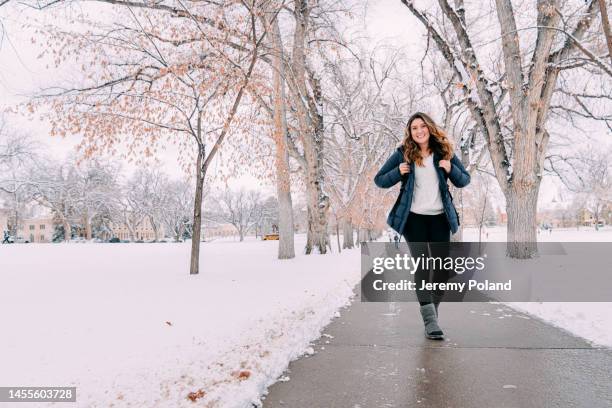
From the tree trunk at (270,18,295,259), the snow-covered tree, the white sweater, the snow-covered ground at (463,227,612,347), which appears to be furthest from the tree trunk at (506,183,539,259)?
the white sweater

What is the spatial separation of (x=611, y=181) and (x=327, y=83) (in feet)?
146

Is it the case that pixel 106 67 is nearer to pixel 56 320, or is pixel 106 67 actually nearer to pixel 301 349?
pixel 56 320

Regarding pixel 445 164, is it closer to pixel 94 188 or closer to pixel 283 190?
pixel 283 190

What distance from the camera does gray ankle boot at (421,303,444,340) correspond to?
150 inches

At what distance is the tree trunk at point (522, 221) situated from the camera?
1002cm

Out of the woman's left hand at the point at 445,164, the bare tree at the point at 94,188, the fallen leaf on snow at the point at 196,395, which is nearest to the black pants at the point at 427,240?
the woman's left hand at the point at 445,164

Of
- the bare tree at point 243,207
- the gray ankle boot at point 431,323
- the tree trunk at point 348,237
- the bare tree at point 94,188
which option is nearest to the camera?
the gray ankle boot at point 431,323

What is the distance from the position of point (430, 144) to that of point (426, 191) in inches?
18.6

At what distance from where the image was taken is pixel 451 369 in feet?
9.72

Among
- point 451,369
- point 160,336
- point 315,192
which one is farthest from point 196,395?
point 315,192

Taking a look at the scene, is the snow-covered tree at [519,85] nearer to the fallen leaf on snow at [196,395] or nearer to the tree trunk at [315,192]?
the tree trunk at [315,192]

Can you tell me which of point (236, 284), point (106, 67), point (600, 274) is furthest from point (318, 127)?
point (600, 274)

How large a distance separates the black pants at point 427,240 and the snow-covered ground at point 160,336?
1169 mm

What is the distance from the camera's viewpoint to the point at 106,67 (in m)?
9.38
